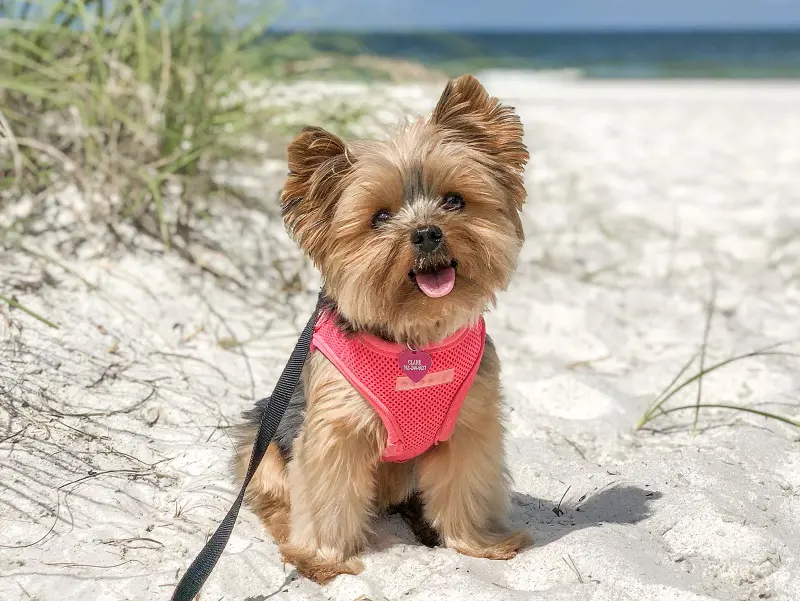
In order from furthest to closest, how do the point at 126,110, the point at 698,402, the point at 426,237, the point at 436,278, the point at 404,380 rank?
the point at 126,110
the point at 698,402
the point at 404,380
the point at 436,278
the point at 426,237

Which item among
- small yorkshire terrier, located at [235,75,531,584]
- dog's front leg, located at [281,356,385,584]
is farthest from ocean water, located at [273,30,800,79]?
dog's front leg, located at [281,356,385,584]

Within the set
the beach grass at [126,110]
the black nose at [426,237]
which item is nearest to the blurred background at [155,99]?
the beach grass at [126,110]

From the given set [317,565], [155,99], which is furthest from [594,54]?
[317,565]

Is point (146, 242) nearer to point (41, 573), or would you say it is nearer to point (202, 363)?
point (202, 363)

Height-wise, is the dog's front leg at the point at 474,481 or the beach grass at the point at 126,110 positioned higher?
the beach grass at the point at 126,110

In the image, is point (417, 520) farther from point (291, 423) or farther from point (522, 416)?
point (522, 416)

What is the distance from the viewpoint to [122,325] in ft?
15.3

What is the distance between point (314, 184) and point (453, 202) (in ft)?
1.56

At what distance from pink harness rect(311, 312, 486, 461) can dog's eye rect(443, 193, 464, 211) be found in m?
0.45

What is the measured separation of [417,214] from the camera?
2.84m

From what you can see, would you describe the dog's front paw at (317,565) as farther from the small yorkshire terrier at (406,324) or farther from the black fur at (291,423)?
the black fur at (291,423)

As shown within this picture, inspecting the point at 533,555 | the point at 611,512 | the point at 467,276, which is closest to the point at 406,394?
the point at 467,276

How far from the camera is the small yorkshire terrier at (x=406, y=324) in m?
2.88

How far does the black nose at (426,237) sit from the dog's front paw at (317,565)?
1.21 metres
